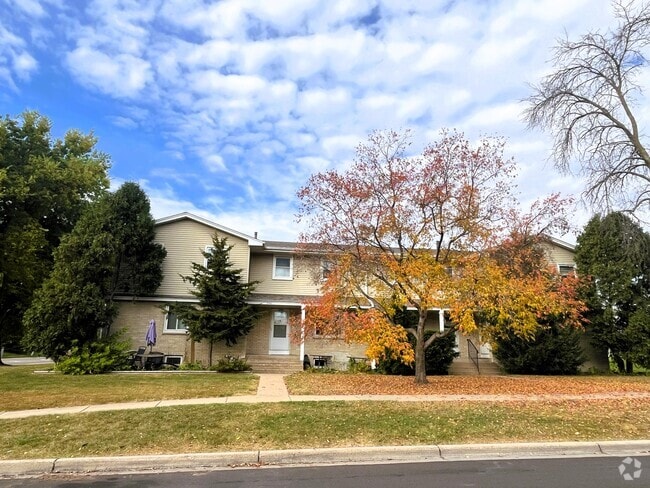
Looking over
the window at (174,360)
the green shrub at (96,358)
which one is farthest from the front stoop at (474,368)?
the green shrub at (96,358)

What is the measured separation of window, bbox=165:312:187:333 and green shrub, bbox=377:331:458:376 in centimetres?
949

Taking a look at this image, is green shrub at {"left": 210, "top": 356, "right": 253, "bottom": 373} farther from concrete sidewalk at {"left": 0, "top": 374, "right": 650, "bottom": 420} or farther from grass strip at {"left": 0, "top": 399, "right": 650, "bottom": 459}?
grass strip at {"left": 0, "top": 399, "right": 650, "bottom": 459}

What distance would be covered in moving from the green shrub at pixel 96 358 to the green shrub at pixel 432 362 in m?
10.6

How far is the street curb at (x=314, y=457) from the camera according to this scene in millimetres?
6480

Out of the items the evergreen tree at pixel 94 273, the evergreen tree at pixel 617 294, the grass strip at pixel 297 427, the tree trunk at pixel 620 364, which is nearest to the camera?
the grass strip at pixel 297 427

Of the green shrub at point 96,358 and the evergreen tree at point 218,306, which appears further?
the evergreen tree at point 218,306

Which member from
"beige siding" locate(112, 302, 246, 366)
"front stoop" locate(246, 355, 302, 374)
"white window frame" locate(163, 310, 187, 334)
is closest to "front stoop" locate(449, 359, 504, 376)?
"front stoop" locate(246, 355, 302, 374)

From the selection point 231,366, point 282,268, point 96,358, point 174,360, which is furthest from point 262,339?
point 96,358

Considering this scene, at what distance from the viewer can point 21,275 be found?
22.9 m

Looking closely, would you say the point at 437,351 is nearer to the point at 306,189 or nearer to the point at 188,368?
the point at 306,189

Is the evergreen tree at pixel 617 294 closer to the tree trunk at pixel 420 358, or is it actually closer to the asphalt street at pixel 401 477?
the tree trunk at pixel 420 358

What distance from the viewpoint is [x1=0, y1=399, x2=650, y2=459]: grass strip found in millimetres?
7328

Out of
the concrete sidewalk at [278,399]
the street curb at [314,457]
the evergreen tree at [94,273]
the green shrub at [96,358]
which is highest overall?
the evergreen tree at [94,273]

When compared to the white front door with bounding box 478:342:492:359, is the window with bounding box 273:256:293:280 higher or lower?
higher
